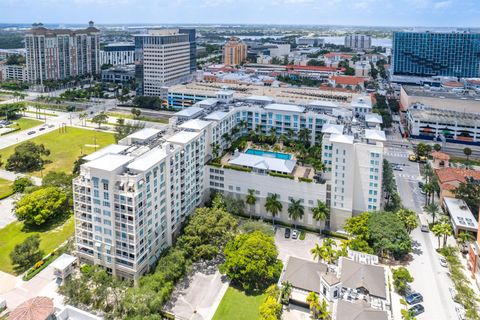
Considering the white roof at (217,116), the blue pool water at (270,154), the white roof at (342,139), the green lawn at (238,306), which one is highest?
the white roof at (217,116)

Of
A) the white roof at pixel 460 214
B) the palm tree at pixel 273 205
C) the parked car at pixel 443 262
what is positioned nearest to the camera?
the parked car at pixel 443 262

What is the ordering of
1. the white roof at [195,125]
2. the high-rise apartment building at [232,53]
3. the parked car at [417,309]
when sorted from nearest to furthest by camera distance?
the parked car at [417,309] < the white roof at [195,125] < the high-rise apartment building at [232,53]

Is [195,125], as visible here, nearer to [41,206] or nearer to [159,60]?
[41,206]

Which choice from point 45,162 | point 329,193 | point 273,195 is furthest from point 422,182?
point 45,162

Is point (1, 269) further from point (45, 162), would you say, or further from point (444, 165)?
point (444, 165)

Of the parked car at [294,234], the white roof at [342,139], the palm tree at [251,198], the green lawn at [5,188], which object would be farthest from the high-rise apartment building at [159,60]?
the parked car at [294,234]

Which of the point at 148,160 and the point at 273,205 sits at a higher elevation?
the point at 148,160

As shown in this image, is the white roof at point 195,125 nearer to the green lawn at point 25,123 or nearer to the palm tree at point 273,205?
the palm tree at point 273,205

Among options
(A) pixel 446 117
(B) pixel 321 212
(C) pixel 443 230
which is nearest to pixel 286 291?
(B) pixel 321 212
